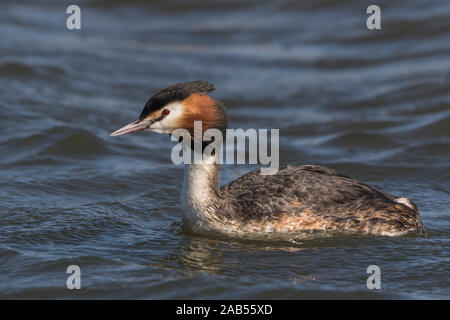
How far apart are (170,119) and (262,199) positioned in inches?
48.7

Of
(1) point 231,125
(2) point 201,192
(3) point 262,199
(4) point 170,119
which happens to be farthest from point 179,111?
(1) point 231,125

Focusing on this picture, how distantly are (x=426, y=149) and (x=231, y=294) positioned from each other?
5845 mm

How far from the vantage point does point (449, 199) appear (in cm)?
991

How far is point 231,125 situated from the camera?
13789 millimetres

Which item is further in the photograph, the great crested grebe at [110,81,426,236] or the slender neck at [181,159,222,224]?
the slender neck at [181,159,222,224]

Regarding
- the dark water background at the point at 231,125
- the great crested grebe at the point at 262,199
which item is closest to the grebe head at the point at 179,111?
the great crested grebe at the point at 262,199

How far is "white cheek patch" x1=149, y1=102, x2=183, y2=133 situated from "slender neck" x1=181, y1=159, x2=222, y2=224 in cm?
52

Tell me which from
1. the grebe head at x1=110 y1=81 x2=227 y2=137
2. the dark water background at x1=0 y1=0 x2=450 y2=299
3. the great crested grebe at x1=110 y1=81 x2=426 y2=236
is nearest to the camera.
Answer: the dark water background at x1=0 y1=0 x2=450 y2=299

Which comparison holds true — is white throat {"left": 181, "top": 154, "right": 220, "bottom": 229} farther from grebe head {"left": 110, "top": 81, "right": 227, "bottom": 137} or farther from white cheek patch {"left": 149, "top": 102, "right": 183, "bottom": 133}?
white cheek patch {"left": 149, "top": 102, "right": 183, "bottom": 133}

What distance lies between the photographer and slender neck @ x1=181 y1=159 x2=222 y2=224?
26.4 ft

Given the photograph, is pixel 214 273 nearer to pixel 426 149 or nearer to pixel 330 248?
pixel 330 248

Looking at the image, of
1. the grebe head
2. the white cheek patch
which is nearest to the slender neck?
the grebe head

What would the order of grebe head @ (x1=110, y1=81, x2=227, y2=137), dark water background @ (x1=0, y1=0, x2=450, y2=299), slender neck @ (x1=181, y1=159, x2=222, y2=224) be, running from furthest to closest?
slender neck @ (x1=181, y1=159, x2=222, y2=224) → grebe head @ (x1=110, y1=81, x2=227, y2=137) → dark water background @ (x1=0, y1=0, x2=450, y2=299)
